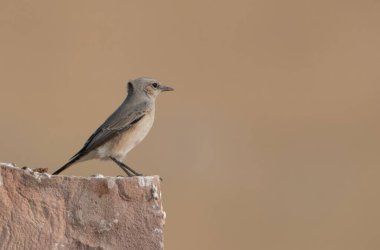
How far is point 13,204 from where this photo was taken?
20.4 feet

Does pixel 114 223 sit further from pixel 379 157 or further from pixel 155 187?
pixel 379 157

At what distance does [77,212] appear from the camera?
21.0ft

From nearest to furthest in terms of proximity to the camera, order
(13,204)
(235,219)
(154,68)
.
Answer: (13,204), (235,219), (154,68)

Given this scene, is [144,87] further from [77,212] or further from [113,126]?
[77,212]

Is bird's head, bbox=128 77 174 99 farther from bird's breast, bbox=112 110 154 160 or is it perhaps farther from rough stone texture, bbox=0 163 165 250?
rough stone texture, bbox=0 163 165 250

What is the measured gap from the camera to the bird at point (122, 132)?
32.0 ft

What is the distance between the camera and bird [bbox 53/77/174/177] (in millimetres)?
9742

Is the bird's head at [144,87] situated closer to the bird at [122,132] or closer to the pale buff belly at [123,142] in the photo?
the bird at [122,132]

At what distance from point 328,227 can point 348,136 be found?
19.2ft

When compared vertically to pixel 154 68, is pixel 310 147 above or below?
below

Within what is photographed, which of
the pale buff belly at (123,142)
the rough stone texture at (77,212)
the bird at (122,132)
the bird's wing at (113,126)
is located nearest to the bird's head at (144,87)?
the bird at (122,132)

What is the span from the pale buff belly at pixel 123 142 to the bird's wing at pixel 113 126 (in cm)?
5

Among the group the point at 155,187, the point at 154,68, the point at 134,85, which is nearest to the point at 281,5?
the point at 154,68

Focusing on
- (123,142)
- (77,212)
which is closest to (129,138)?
(123,142)
